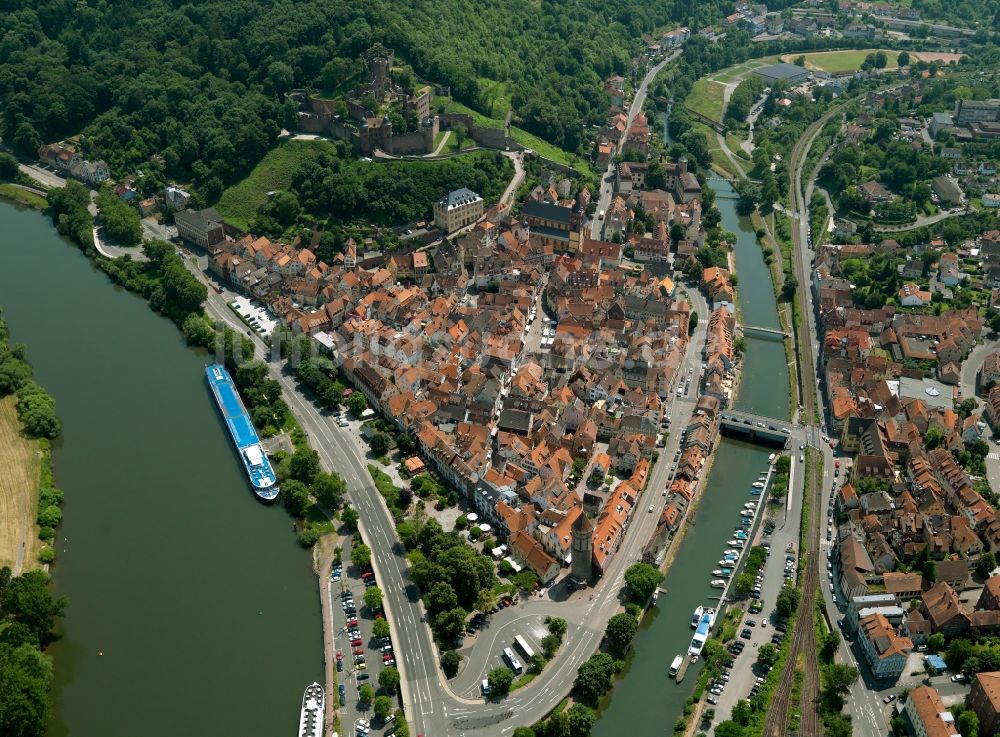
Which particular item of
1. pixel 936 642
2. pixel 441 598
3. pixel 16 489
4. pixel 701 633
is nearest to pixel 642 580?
pixel 701 633

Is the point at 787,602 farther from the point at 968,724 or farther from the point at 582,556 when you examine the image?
the point at 582,556

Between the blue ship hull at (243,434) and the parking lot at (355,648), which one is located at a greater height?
the blue ship hull at (243,434)

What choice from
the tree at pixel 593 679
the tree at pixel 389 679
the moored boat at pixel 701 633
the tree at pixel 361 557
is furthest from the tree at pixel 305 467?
the moored boat at pixel 701 633

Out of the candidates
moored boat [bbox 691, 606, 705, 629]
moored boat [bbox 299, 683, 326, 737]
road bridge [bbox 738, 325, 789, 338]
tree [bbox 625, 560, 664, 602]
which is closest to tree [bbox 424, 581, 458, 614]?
moored boat [bbox 299, 683, 326, 737]

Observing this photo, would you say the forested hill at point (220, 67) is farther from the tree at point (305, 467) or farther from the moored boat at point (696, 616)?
the moored boat at point (696, 616)

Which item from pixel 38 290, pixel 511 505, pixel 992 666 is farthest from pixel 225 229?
pixel 992 666

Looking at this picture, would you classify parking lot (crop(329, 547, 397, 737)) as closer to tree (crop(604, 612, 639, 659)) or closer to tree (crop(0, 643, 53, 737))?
tree (crop(604, 612, 639, 659))
